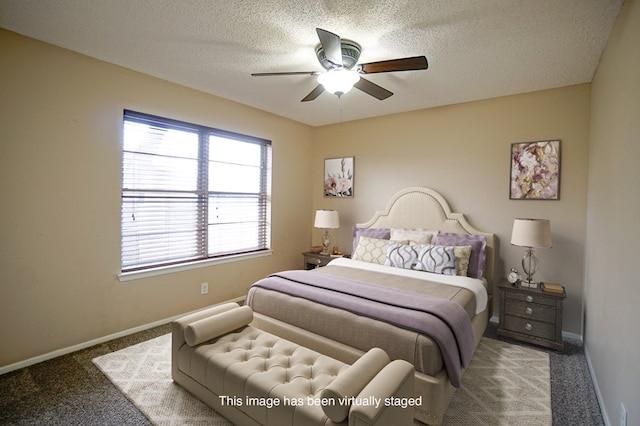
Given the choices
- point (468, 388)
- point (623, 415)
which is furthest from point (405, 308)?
point (623, 415)

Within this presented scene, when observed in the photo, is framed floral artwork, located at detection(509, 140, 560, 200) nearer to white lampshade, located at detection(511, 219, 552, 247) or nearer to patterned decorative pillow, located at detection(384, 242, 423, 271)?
white lampshade, located at detection(511, 219, 552, 247)

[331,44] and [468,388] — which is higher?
[331,44]

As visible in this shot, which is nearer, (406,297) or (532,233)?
(406,297)

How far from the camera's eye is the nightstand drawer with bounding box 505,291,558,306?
9.50ft

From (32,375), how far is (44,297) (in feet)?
1.95

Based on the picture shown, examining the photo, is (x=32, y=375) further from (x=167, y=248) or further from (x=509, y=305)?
(x=509, y=305)

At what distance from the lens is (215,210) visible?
394 centimetres

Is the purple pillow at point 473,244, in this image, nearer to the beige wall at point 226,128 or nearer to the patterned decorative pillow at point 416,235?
the patterned decorative pillow at point 416,235

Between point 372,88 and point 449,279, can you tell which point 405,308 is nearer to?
point 449,279

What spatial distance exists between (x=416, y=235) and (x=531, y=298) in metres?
1.30

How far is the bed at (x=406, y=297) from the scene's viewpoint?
197cm

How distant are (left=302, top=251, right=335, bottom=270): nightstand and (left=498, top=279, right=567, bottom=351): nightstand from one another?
2193mm

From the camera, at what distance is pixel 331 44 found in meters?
1.95

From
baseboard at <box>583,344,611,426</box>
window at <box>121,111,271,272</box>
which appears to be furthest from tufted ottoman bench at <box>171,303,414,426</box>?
window at <box>121,111,271,272</box>
